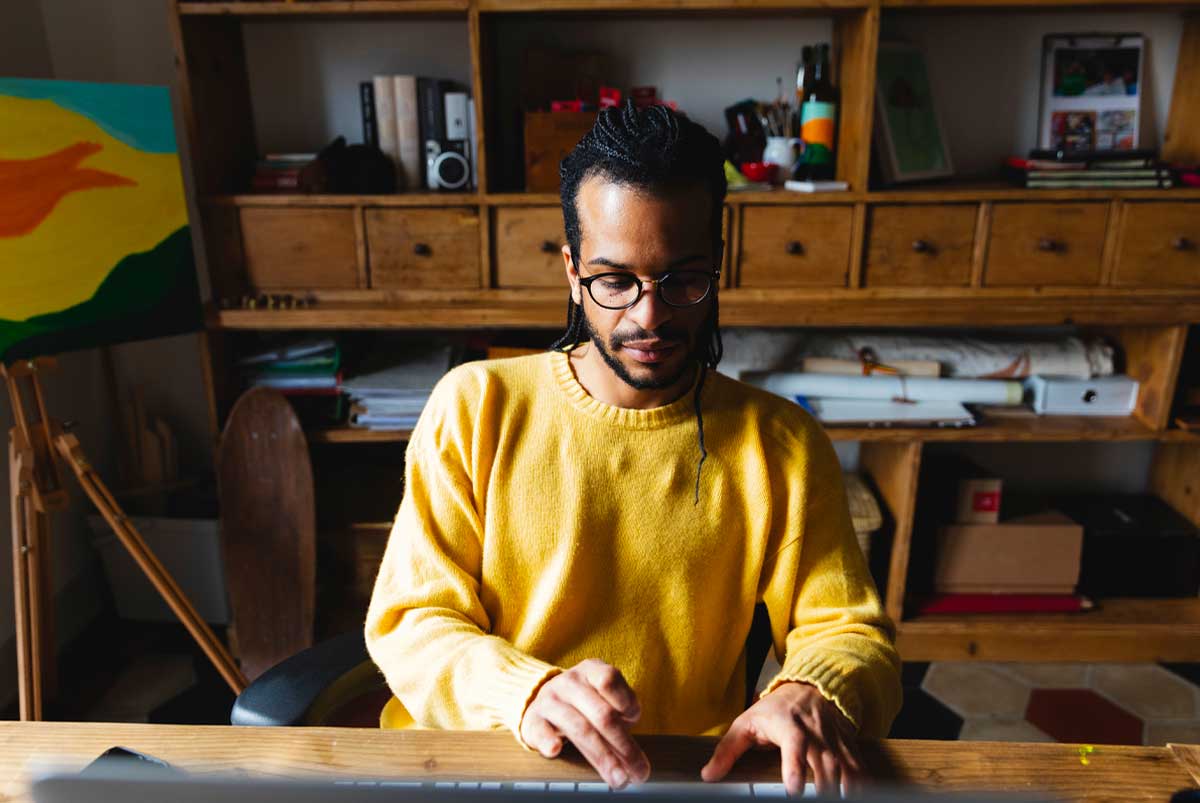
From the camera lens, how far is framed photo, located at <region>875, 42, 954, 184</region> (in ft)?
6.78

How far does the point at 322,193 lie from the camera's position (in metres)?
2.07

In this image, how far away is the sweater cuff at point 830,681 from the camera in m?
0.82

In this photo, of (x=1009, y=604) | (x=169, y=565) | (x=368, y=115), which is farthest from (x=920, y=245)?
(x=169, y=565)

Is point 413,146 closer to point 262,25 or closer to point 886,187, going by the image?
point 262,25

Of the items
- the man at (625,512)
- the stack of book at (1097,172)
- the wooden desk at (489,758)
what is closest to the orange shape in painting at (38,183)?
the man at (625,512)

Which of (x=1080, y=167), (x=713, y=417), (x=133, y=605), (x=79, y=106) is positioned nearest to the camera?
(x=713, y=417)

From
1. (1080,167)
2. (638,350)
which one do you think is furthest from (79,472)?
(1080,167)

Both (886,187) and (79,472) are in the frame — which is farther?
(886,187)

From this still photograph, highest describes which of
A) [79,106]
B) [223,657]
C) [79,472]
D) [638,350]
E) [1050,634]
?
[79,106]

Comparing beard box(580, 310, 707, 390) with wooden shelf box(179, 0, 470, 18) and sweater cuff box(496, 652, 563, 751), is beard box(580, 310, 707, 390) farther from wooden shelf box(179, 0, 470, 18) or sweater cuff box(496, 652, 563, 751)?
wooden shelf box(179, 0, 470, 18)

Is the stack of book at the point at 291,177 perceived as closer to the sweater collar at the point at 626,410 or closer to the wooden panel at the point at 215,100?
the wooden panel at the point at 215,100

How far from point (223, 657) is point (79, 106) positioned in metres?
1.18

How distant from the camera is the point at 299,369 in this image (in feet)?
7.05

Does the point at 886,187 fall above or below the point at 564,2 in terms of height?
below
